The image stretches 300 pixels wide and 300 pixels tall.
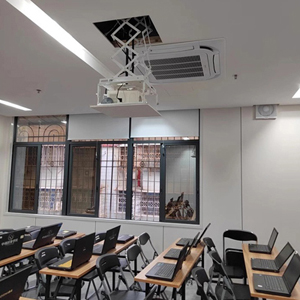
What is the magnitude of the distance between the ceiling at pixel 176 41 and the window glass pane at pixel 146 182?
1392mm

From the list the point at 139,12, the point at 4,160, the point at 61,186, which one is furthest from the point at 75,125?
the point at 139,12

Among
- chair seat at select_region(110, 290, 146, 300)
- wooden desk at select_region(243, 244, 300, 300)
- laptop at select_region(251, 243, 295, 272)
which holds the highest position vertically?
laptop at select_region(251, 243, 295, 272)

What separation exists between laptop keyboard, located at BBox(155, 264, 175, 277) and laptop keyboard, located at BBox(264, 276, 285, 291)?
936mm

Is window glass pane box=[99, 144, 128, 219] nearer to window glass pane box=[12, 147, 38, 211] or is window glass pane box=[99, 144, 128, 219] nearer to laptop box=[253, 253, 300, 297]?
window glass pane box=[12, 147, 38, 211]

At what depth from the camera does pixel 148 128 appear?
5.37 m

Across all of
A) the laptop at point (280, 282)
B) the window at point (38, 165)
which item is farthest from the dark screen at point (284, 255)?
the window at point (38, 165)

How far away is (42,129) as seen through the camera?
610 cm

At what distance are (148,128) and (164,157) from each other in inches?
25.9

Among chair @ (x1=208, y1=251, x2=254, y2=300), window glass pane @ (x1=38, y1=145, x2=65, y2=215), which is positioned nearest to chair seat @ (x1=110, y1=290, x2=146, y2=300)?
chair @ (x1=208, y1=251, x2=254, y2=300)

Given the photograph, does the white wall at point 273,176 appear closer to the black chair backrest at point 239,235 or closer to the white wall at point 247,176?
the white wall at point 247,176

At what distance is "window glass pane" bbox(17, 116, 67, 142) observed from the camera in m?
5.96

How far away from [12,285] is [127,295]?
149cm

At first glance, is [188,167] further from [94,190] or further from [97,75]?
[97,75]

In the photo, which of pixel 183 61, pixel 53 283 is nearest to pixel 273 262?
pixel 183 61
